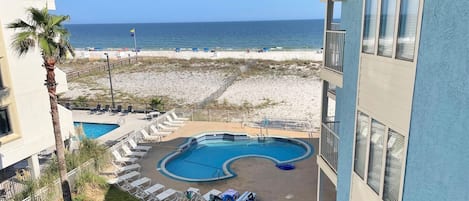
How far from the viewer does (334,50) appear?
32.6 ft

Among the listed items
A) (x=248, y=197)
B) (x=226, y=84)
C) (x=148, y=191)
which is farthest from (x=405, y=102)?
(x=226, y=84)

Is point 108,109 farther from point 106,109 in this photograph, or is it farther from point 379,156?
point 379,156

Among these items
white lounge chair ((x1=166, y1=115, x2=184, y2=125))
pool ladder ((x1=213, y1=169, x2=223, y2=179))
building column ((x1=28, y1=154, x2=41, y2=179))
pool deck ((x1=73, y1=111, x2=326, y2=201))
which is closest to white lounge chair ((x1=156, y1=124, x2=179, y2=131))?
pool deck ((x1=73, y1=111, x2=326, y2=201))

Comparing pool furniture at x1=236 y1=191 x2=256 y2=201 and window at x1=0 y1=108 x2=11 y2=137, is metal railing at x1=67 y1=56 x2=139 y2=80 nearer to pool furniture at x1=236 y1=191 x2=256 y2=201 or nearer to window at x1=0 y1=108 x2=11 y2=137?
window at x1=0 y1=108 x2=11 y2=137

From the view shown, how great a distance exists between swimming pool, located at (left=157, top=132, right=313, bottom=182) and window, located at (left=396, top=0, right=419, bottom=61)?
13931 millimetres

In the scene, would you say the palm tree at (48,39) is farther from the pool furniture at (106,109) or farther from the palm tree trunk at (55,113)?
the pool furniture at (106,109)

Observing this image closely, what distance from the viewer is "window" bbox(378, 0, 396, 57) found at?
5.93 metres

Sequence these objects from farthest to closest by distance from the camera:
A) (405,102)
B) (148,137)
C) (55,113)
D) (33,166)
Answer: (148,137) < (33,166) < (55,113) < (405,102)

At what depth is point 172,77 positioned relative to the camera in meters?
52.7

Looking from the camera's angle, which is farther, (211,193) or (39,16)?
(211,193)

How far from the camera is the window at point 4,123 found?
571 inches

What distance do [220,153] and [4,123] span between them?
12.7 meters

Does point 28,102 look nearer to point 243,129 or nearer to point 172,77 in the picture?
point 243,129

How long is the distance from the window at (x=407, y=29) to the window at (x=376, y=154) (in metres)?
1.47
